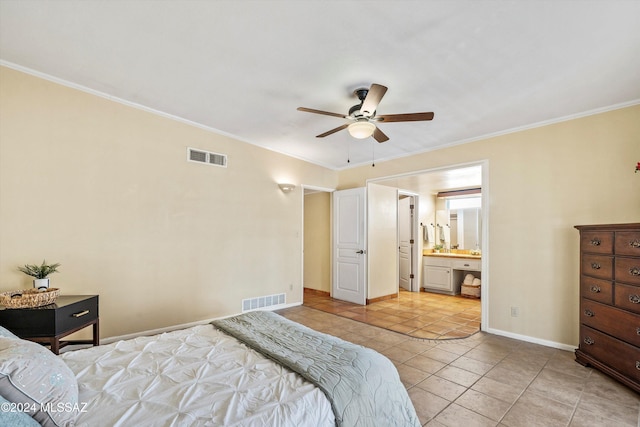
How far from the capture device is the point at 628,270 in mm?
2557

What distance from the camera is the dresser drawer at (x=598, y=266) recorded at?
108 inches

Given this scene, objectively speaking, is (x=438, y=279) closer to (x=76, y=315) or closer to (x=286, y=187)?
(x=286, y=187)

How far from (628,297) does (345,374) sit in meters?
2.71

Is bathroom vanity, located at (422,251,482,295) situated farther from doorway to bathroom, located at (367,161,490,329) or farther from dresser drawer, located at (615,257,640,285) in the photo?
dresser drawer, located at (615,257,640,285)

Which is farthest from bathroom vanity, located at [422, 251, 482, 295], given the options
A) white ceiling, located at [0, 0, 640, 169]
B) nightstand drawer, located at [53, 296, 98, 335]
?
nightstand drawer, located at [53, 296, 98, 335]

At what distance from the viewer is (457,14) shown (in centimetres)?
193

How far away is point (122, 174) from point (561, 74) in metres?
4.59

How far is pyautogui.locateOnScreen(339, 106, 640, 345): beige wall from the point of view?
315 cm

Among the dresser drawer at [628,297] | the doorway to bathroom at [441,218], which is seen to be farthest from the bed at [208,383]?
the doorway to bathroom at [441,218]

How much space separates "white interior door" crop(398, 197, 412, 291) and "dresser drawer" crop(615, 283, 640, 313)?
424 cm

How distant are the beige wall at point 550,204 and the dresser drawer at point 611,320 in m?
0.42

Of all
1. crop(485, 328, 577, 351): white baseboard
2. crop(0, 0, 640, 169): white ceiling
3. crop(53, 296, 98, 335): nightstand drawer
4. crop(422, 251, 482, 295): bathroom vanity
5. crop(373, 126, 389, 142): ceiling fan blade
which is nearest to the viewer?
crop(0, 0, 640, 169): white ceiling

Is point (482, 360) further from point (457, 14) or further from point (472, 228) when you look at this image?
point (472, 228)

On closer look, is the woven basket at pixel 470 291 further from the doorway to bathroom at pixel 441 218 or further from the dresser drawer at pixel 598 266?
the dresser drawer at pixel 598 266
